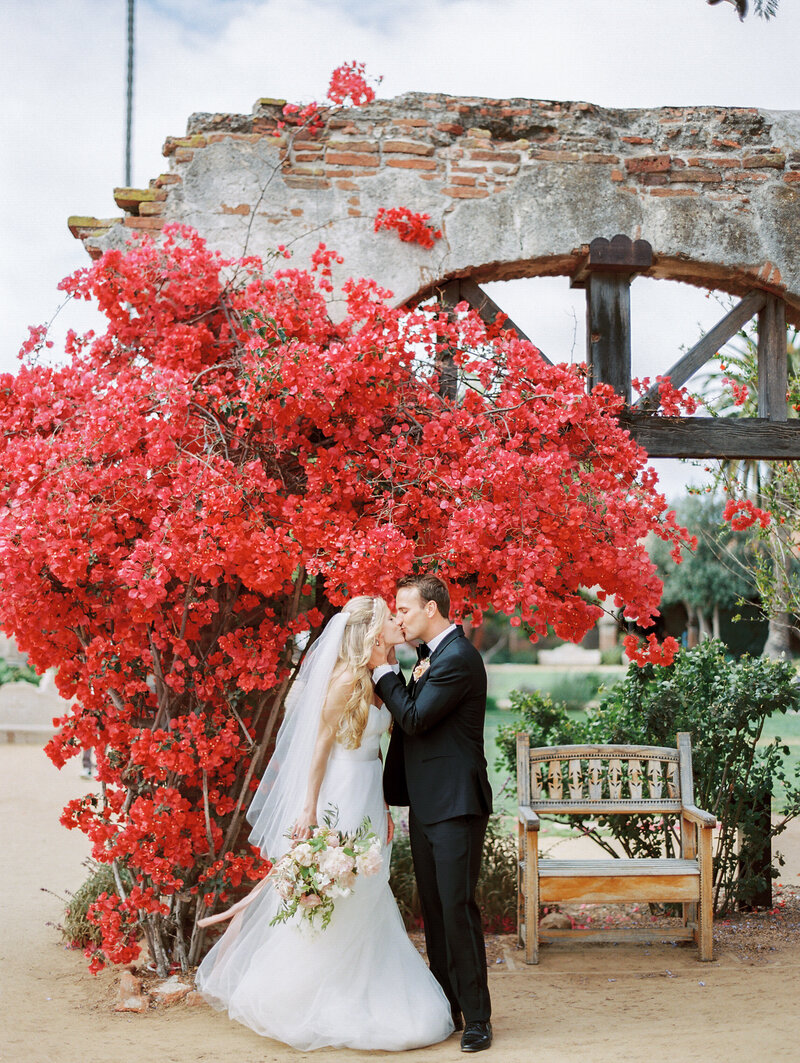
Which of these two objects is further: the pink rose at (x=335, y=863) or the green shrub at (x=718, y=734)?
the green shrub at (x=718, y=734)

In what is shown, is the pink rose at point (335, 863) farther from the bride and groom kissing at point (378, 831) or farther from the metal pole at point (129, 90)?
the metal pole at point (129, 90)

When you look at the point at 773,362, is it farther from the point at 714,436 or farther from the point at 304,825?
the point at 304,825

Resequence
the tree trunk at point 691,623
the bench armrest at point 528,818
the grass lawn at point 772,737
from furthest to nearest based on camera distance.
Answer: the tree trunk at point 691,623
the grass lawn at point 772,737
the bench armrest at point 528,818

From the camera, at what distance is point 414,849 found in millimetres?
4164

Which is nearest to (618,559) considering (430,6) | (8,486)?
(8,486)

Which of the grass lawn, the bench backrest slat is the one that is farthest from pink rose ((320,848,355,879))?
the grass lawn

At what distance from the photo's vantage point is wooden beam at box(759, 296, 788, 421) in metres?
6.58

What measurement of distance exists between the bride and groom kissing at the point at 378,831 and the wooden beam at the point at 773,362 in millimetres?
3537

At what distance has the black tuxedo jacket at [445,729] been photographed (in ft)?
13.0

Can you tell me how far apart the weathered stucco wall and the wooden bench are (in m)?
3.17

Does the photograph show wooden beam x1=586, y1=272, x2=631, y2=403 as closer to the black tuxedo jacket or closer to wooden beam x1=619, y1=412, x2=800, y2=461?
wooden beam x1=619, y1=412, x2=800, y2=461

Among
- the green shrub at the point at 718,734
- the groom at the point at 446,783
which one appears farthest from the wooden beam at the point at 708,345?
the groom at the point at 446,783

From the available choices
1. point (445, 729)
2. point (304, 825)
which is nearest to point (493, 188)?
point (445, 729)

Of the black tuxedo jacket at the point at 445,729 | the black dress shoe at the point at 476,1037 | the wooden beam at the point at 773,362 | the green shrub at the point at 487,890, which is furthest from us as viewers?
the wooden beam at the point at 773,362
